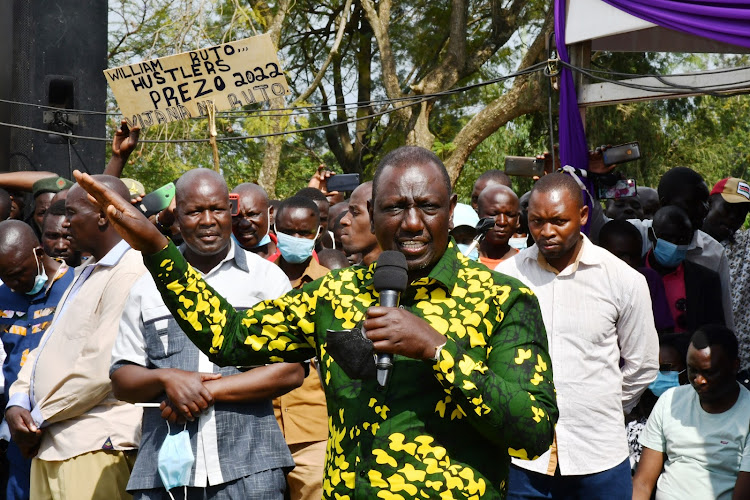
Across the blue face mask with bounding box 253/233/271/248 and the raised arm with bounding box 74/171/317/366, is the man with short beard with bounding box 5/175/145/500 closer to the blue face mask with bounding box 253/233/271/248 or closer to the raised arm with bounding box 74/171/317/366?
the raised arm with bounding box 74/171/317/366

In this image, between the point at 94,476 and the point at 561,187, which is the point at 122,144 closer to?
the point at 94,476

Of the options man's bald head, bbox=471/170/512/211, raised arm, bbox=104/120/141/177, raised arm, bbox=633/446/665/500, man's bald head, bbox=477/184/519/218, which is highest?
raised arm, bbox=104/120/141/177

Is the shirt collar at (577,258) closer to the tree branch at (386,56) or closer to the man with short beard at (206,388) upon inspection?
the man with short beard at (206,388)

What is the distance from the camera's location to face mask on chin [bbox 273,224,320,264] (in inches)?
264

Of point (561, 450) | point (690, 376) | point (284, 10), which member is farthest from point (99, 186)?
point (284, 10)

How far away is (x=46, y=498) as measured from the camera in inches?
203

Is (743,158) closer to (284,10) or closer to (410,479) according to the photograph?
(284,10)

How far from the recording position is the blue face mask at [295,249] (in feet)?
22.0

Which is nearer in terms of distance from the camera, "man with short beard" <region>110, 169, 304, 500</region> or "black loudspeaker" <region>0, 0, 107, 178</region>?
"man with short beard" <region>110, 169, 304, 500</region>

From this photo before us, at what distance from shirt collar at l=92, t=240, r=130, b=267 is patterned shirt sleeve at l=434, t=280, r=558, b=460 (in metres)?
2.80

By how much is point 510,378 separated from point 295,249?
4.11 meters

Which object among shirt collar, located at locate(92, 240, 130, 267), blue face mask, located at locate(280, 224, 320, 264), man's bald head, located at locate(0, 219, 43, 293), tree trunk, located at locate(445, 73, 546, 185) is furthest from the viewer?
tree trunk, located at locate(445, 73, 546, 185)

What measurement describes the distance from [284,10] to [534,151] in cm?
548

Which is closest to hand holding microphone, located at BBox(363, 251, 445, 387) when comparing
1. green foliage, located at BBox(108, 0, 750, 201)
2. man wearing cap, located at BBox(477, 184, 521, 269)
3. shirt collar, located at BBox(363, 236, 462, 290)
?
shirt collar, located at BBox(363, 236, 462, 290)
